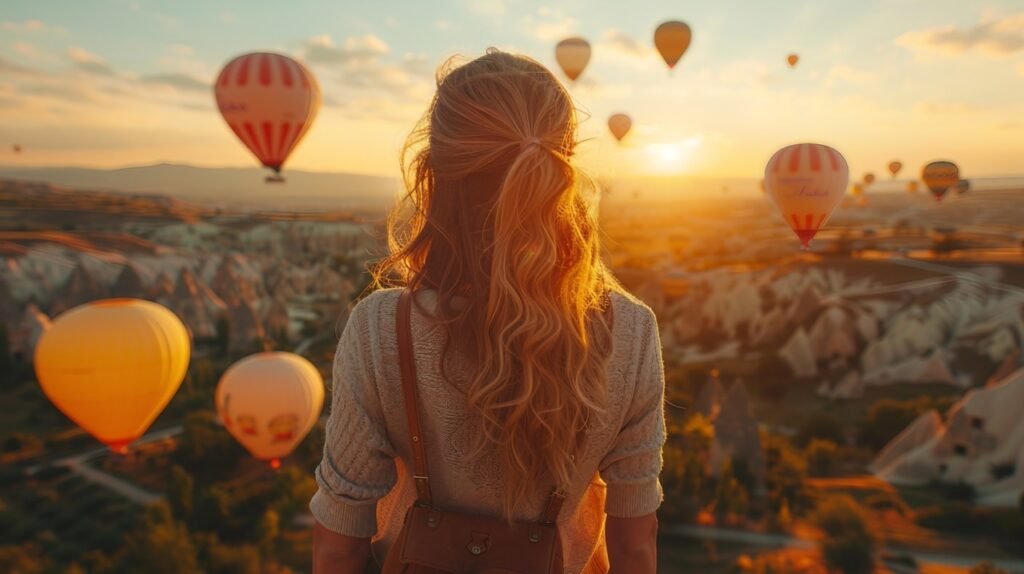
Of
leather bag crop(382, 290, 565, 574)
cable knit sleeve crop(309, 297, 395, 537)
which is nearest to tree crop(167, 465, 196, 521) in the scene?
cable knit sleeve crop(309, 297, 395, 537)

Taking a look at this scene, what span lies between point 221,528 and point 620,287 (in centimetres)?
1459

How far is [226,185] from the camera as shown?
11719cm

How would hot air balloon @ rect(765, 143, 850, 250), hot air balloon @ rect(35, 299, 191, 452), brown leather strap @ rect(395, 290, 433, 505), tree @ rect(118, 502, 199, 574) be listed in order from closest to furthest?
brown leather strap @ rect(395, 290, 433, 505)
hot air balloon @ rect(35, 299, 191, 452)
hot air balloon @ rect(765, 143, 850, 250)
tree @ rect(118, 502, 199, 574)

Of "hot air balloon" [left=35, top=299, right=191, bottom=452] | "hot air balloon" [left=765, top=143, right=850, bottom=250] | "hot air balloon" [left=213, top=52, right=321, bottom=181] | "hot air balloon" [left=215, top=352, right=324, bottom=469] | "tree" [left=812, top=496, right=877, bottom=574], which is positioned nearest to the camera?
"hot air balloon" [left=35, top=299, right=191, bottom=452]

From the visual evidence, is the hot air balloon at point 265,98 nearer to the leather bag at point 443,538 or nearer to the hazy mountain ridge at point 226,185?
the leather bag at point 443,538

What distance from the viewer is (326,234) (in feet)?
249

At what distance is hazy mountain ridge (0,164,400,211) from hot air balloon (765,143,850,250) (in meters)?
73.5

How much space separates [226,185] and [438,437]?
12509 cm

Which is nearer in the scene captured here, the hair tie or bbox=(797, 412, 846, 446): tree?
the hair tie

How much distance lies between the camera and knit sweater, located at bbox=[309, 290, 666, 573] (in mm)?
1245

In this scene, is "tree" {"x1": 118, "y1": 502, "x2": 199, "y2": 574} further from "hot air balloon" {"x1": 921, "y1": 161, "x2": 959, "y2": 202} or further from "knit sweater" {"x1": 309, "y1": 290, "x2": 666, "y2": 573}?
"hot air balloon" {"x1": 921, "y1": 161, "x2": 959, "y2": 202}

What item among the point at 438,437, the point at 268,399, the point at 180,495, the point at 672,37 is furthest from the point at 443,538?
the point at 672,37

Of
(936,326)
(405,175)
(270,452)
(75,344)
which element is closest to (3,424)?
(270,452)

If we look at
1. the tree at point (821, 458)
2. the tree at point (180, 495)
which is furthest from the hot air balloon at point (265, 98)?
the tree at point (821, 458)
